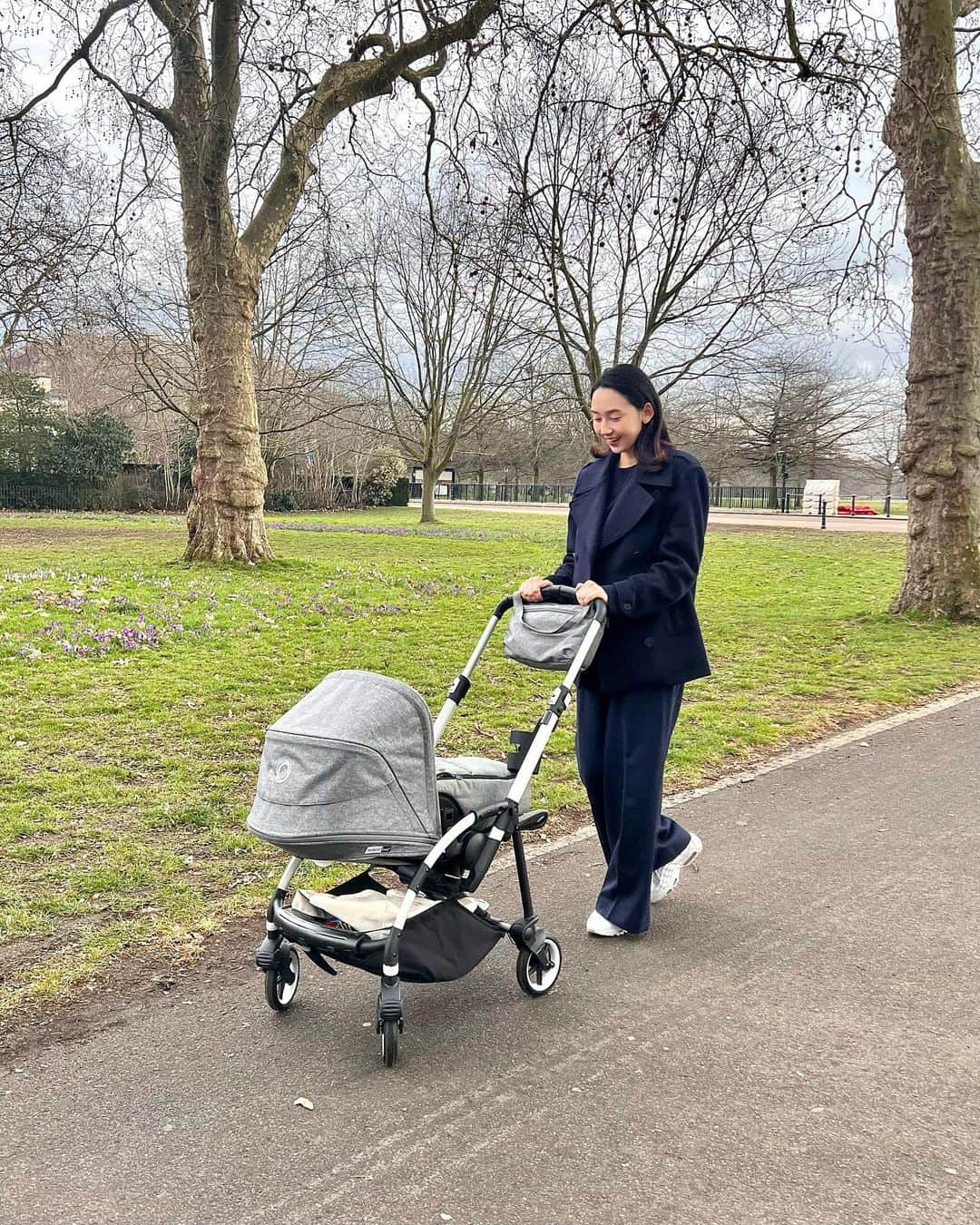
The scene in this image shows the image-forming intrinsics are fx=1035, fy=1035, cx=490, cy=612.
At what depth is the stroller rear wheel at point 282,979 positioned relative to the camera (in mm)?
3270

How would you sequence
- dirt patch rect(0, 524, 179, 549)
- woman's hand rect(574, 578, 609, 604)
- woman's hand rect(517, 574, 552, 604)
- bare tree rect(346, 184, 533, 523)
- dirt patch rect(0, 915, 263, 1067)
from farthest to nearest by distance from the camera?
bare tree rect(346, 184, 533, 523), dirt patch rect(0, 524, 179, 549), woman's hand rect(517, 574, 552, 604), woman's hand rect(574, 578, 609, 604), dirt patch rect(0, 915, 263, 1067)

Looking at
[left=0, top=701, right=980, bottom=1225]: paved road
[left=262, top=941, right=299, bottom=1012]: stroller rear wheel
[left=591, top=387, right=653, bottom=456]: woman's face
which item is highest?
[left=591, top=387, right=653, bottom=456]: woman's face

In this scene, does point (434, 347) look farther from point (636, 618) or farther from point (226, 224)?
point (636, 618)

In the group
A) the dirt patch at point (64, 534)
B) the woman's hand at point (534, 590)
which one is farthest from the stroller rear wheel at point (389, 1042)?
the dirt patch at point (64, 534)

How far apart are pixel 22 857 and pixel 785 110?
6.73m

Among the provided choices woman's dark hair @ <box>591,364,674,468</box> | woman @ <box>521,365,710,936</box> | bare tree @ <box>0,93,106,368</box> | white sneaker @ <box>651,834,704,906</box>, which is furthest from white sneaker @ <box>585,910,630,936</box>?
bare tree @ <box>0,93,106,368</box>

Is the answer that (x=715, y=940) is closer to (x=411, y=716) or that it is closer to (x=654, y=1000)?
(x=654, y=1000)

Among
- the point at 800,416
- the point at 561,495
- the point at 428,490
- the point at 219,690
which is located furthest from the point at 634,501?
the point at 561,495

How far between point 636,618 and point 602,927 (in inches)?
46.4

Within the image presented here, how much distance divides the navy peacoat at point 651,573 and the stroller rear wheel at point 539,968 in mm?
952

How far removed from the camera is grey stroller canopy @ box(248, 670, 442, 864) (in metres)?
2.95

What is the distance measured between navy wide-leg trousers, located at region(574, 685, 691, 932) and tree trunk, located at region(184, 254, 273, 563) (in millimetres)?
12290

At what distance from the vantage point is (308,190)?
1018cm

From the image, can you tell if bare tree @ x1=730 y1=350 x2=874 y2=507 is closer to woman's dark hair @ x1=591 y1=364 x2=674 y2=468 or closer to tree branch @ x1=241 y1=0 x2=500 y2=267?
tree branch @ x1=241 y1=0 x2=500 y2=267
